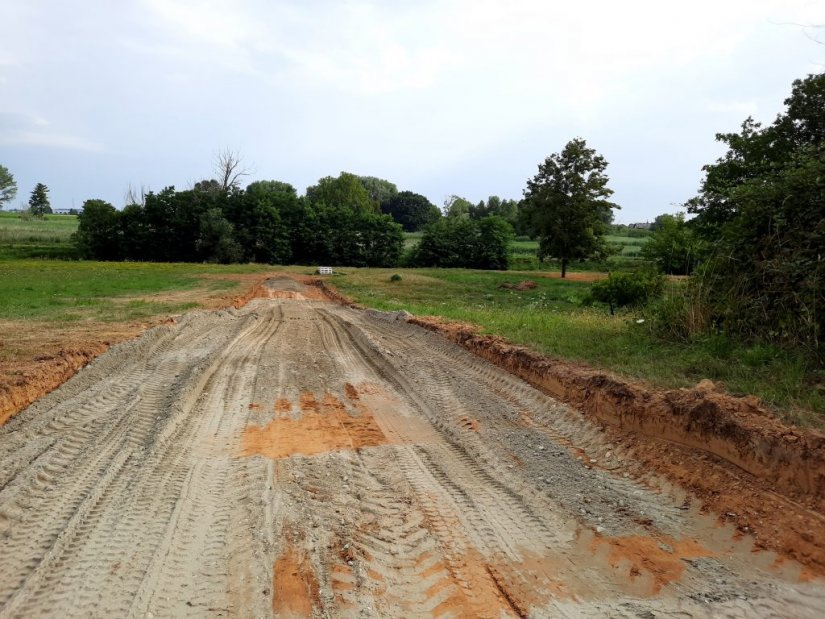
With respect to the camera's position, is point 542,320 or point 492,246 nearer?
point 542,320

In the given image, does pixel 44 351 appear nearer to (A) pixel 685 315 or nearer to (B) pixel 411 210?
(A) pixel 685 315

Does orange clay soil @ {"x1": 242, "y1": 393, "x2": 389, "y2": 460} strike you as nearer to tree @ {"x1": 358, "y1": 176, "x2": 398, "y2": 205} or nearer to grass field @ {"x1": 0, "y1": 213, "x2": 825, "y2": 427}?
grass field @ {"x1": 0, "y1": 213, "x2": 825, "y2": 427}

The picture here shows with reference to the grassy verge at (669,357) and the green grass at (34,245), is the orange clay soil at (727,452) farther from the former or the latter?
the green grass at (34,245)

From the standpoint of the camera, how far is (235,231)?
52.3m

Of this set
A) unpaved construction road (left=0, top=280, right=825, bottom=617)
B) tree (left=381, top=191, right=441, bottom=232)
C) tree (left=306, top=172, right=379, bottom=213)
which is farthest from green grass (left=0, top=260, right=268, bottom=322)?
tree (left=381, top=191, right=441, bottom=232)

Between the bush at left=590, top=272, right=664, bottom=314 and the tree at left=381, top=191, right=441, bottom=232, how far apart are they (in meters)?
92.7

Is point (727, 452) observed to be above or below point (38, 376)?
above

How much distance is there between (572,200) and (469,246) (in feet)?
74.0

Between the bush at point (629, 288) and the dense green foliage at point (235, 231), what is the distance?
41.8m

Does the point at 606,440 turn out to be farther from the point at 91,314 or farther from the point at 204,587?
the point at 91,314

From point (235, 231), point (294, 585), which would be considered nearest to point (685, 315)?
point (294, 585)

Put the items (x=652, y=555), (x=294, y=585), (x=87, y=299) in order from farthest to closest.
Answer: (x=87, y=299) < (x=652, y=555) < (x=294, y=585)

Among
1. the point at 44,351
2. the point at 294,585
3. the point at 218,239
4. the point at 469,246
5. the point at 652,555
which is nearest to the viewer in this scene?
the point at 294,585

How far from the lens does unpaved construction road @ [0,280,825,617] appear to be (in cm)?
306
